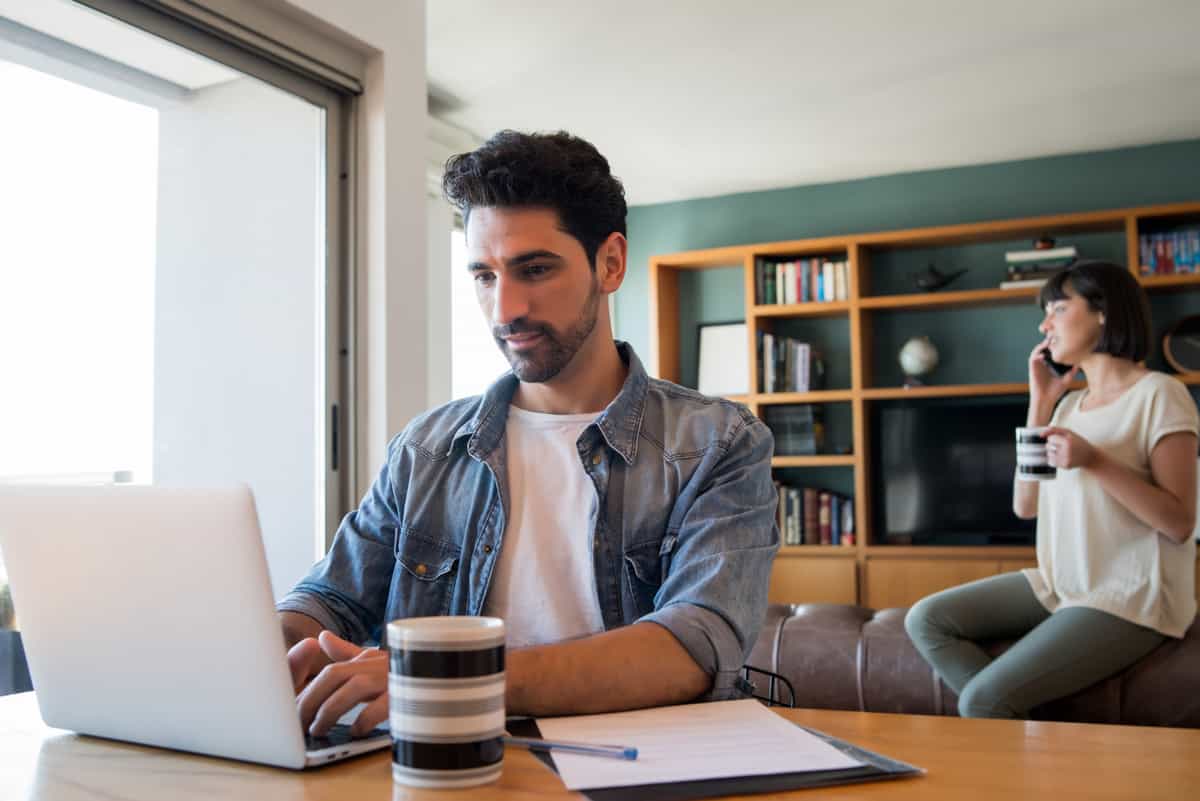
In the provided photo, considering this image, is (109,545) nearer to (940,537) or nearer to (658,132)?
(658,132)

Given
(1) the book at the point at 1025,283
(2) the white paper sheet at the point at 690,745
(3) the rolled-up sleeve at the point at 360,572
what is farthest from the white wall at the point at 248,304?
(1) the book at the point at 1025,283

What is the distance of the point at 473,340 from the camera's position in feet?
15.9

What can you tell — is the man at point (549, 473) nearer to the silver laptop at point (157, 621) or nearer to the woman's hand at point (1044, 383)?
the silver laptop at point (157, 621)

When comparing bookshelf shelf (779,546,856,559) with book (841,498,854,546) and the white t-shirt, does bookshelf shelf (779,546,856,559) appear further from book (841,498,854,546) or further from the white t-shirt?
the white t-shirt

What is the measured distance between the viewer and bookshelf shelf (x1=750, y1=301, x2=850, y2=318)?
514 cm

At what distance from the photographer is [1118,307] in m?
2.37

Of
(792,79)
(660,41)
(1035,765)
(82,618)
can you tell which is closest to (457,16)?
(660,41)

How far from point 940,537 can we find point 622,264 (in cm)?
414

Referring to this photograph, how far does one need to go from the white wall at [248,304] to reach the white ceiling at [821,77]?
2.83 ft

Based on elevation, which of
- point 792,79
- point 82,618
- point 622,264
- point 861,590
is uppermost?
point 792,79

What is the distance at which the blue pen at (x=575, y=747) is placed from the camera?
0.73 metres

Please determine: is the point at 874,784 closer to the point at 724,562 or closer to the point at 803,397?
the point at 724,562

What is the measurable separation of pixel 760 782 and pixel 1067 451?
180cm

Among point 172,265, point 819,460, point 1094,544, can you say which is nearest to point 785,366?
point 819,460
